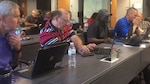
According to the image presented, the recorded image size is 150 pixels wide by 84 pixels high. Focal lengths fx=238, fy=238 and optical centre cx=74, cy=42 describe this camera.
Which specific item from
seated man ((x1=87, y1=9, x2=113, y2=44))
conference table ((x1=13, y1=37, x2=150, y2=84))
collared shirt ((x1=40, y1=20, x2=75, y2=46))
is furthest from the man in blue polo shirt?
seated man ((x1=87, y1=9, x2=113, y2=44))

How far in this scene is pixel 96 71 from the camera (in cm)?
196

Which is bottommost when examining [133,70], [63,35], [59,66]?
[133,70]

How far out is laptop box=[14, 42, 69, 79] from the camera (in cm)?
168

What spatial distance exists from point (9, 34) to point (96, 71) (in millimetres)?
786

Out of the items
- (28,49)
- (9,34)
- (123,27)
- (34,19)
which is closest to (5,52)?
(9,34)

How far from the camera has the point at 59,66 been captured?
2082 millimetres

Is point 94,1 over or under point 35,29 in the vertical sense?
over

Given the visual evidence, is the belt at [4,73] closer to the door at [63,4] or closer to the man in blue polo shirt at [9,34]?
the man in blue polo shirt at [9,34]

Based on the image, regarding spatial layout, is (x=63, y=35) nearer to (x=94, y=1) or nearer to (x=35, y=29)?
(x=35, y=29)

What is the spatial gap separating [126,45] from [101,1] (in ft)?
19.2

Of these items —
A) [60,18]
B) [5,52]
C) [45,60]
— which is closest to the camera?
[45,60]

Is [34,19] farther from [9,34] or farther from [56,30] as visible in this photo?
[9,34]

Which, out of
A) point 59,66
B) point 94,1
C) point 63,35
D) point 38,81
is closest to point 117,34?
point 63,35

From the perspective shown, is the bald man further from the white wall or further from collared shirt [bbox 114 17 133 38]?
the white wall
